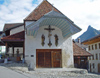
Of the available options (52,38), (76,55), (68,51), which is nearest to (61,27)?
(52,38)

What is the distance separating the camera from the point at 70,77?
40.5 ft

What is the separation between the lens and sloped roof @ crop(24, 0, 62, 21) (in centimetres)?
1867

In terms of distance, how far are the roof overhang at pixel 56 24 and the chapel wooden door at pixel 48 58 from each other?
85.7 inches

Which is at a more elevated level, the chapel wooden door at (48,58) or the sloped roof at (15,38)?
the sloped roof at (15,38)

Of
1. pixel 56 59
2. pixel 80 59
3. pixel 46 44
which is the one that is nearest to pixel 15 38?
pixel 46 44

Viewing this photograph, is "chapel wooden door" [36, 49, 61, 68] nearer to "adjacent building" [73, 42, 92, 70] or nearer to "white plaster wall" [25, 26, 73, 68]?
"white plaster wall" [25, 26, 73, 68]

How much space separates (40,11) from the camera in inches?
773

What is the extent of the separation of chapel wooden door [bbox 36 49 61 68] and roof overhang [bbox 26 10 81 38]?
7.14ft

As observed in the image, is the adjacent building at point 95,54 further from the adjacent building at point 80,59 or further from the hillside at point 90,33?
the hillside at point 90,33

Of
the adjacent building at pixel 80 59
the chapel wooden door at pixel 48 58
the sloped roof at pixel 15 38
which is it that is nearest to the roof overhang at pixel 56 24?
the sloped roof at pixel 15 38

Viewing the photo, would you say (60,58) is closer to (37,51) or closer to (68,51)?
(68,51)

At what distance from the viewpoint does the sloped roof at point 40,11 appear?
61.3ft

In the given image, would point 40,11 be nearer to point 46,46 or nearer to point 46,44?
point 46,44

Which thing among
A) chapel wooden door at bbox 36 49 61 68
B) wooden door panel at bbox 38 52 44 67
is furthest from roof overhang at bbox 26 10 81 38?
wooden door panel at bbox 38 52 44 67
